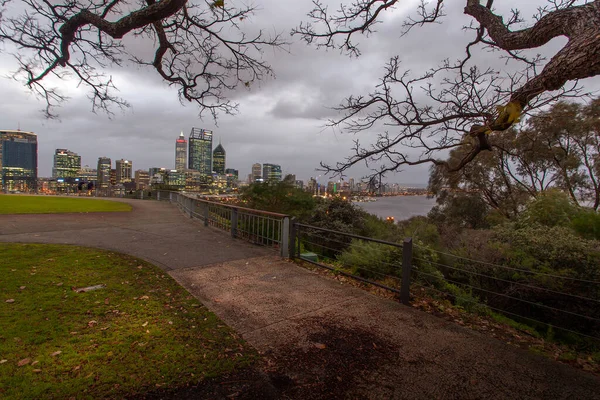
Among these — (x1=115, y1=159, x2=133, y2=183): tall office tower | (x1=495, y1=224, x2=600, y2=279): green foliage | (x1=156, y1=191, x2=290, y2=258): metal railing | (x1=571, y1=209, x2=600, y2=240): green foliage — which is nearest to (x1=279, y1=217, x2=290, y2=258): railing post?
(x1=156, y1=191, x2=290, y2=258): metal railing

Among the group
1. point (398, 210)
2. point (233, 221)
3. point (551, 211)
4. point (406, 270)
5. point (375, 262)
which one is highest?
point (551, 211)

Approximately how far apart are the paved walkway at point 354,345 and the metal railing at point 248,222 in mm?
1272

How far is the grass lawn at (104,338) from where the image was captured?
259 cm

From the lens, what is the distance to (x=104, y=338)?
328 cm

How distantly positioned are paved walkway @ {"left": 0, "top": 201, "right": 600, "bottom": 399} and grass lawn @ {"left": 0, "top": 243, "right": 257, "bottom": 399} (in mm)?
398

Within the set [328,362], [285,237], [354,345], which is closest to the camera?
[328,362]

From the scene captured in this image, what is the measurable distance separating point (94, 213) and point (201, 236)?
916 cm

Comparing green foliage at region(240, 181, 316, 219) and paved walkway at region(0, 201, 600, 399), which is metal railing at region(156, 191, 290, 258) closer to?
paved walkway at region(0, 201, 600, 399)

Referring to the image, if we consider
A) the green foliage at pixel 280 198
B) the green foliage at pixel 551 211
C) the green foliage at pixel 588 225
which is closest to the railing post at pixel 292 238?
the green foliage at pixel 280 198

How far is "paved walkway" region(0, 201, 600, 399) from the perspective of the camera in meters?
2.69

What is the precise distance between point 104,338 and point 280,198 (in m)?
9.23

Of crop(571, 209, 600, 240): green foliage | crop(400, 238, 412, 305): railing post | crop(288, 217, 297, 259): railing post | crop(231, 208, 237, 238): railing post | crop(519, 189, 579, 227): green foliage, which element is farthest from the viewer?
crop(519, 189, 579, 227): green foliage

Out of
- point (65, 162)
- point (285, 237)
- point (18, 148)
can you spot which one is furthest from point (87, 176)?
point (285, 237)

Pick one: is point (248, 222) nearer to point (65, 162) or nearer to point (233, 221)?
point (233, 221)
